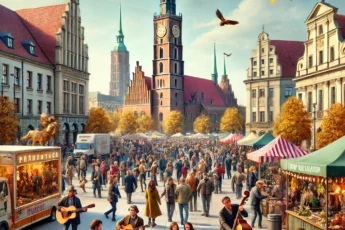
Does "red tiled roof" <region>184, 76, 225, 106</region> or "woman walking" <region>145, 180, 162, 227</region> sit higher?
"red tiled roof" <region>184, 76, 225, 106</region>

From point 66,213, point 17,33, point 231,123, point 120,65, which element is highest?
point 120,65

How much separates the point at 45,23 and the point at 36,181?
136ft

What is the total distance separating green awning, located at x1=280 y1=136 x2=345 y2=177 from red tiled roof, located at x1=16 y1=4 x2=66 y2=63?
41.6 m

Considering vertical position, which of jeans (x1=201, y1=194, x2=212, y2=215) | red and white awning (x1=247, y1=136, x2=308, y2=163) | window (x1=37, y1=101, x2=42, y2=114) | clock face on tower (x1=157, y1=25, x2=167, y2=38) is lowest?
jeans (x1=201, y1=194, x2=212, y2=215)

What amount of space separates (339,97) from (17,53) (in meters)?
31.8

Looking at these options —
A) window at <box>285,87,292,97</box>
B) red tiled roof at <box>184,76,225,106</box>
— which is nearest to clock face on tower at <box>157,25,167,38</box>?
red tiled roof at <box>184,76,225,106</box>

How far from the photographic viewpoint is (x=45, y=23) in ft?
170

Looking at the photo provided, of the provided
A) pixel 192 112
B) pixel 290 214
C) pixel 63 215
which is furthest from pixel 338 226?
pixel 192 112

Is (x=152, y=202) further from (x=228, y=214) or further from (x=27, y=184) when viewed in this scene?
(x=228, y=214)

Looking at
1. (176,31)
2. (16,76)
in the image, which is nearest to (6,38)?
(16,76)

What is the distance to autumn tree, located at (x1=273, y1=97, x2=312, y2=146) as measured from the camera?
38.9 metres

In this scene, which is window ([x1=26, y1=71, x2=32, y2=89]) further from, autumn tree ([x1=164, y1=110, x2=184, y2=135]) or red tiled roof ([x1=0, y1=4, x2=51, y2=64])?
autumn tree ([x1=164, y1=110, x2=184, y2=135])

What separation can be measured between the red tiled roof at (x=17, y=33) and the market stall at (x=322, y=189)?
3536 centimetres

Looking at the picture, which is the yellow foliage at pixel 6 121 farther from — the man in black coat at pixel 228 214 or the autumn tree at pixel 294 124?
the man in black coat at pixel 228 214
